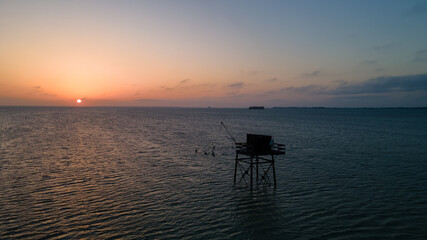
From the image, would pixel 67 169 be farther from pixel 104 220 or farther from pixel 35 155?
pixel 104 220

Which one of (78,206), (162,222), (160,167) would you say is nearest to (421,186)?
(162,222)

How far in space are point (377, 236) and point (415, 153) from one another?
3791cm

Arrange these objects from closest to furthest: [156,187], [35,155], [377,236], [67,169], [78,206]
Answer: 1. [377,236]
2. [78,206]
3. [156,187]
4. [67,169]
5. [35,155]

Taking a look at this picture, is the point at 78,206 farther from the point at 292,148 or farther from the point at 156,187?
the point at 292,148

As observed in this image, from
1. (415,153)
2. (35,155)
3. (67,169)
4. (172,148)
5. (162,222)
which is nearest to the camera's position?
(162,222)

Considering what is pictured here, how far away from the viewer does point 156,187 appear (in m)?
26.3

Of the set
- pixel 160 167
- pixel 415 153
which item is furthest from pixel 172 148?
pixel 415 153

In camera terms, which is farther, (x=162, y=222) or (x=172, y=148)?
(x=172, y=148)

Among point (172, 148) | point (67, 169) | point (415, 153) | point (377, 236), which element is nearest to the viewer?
point (377, 236)

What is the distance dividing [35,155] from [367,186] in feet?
158

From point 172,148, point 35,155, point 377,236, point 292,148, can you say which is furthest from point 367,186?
point 35,155

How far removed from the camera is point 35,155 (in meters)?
41.9

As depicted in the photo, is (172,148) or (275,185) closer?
(275,185)

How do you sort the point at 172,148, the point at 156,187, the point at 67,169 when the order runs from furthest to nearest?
the point at 172,148, the point at 67,169, the point at 156,187
